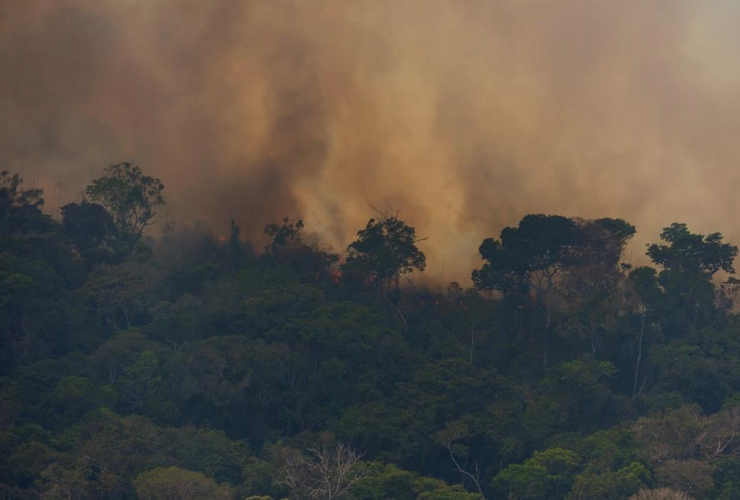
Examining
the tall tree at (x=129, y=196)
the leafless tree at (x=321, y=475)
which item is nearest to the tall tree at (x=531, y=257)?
the leafless tree at (x=321, y=475)

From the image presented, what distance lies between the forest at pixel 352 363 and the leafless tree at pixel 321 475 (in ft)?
0.40

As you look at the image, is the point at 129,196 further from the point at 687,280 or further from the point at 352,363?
the point at 687,280

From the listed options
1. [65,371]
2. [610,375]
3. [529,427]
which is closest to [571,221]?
[610,375]

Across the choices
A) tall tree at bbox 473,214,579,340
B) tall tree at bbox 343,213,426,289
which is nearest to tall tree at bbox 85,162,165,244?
tall tree at bbox 343,213,426,289

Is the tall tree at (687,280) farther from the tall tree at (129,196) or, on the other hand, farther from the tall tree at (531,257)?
the tall tree at (129,196)

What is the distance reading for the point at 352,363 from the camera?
5500 centimetres

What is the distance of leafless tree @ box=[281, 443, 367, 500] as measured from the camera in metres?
44.8

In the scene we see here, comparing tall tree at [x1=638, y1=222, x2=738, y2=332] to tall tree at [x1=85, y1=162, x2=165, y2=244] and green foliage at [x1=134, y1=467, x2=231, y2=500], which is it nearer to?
green foliage at [x1=134, y1=467, x2=231, y2=500]

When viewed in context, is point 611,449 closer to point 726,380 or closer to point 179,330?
point 726,380

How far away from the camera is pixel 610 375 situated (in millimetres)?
55844

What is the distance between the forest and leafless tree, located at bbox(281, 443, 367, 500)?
0.40 ft

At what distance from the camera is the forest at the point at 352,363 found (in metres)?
46.5

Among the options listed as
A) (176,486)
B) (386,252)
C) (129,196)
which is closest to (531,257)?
(386,252)

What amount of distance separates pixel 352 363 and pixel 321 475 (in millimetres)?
9584
